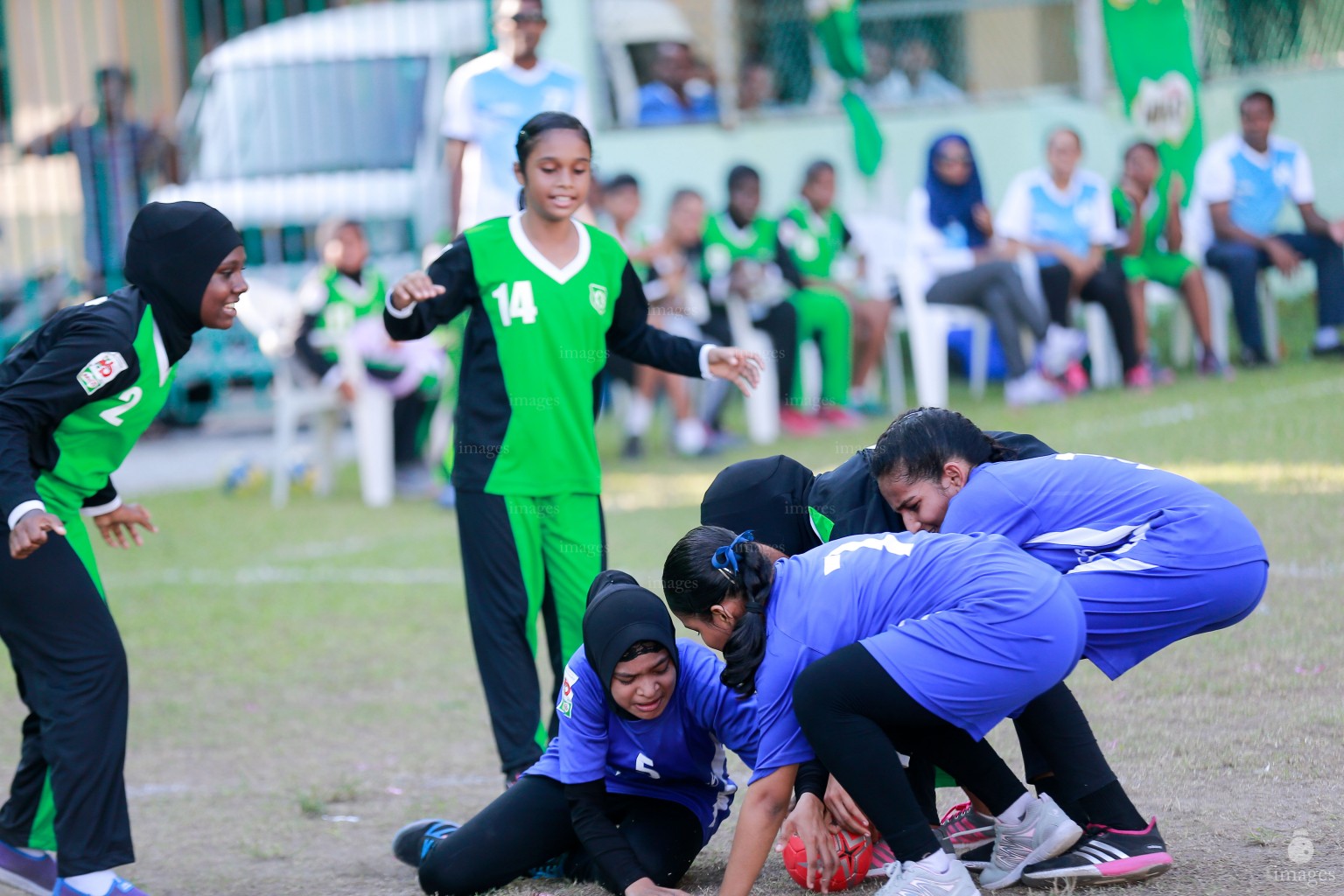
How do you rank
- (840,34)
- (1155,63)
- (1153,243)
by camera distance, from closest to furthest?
(1153,243) < (840,34) < (1155,63)

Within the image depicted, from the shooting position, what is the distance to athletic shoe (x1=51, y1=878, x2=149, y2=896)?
12.1 ft

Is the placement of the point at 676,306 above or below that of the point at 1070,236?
below

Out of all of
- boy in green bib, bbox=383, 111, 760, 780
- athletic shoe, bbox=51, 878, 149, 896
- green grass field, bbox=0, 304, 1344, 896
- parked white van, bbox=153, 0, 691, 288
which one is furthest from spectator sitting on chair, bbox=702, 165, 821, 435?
athletic shoe, bbox=51, 878, 149, 896

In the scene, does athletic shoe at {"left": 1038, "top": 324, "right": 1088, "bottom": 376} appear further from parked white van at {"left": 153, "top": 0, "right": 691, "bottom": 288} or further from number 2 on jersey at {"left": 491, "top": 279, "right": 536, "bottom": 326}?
number 2 on jersey at {"left": 491, "top": 279, "right": 536, "bottom": 326}

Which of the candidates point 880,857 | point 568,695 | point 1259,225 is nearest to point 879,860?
point 880,857

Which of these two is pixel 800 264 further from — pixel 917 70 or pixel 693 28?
pixel 693 28

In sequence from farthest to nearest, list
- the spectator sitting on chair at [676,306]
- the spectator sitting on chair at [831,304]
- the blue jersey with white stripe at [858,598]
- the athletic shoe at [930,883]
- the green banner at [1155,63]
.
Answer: the green banner at [1155,63]
the spectator sitting on chair at [831,304]
the spectator sitting on chair at [676,306]
the blue jersey with white stripe at [858,598]
the athletic shoe at [930,883]

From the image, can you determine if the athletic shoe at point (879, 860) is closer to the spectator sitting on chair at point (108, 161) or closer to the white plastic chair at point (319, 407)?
the white plastic chair at point (319, 407)

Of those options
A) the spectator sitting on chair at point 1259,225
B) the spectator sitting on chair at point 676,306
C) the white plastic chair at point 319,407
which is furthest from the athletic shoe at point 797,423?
the spectator sitting on chair at point 1259,225

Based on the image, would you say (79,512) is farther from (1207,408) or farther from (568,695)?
(1207,408)

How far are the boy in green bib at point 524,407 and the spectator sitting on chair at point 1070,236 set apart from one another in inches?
267

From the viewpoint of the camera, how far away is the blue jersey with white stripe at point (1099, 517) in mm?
3604

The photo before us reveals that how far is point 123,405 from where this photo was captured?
12.5 feet

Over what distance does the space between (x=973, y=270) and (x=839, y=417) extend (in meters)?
1.33
